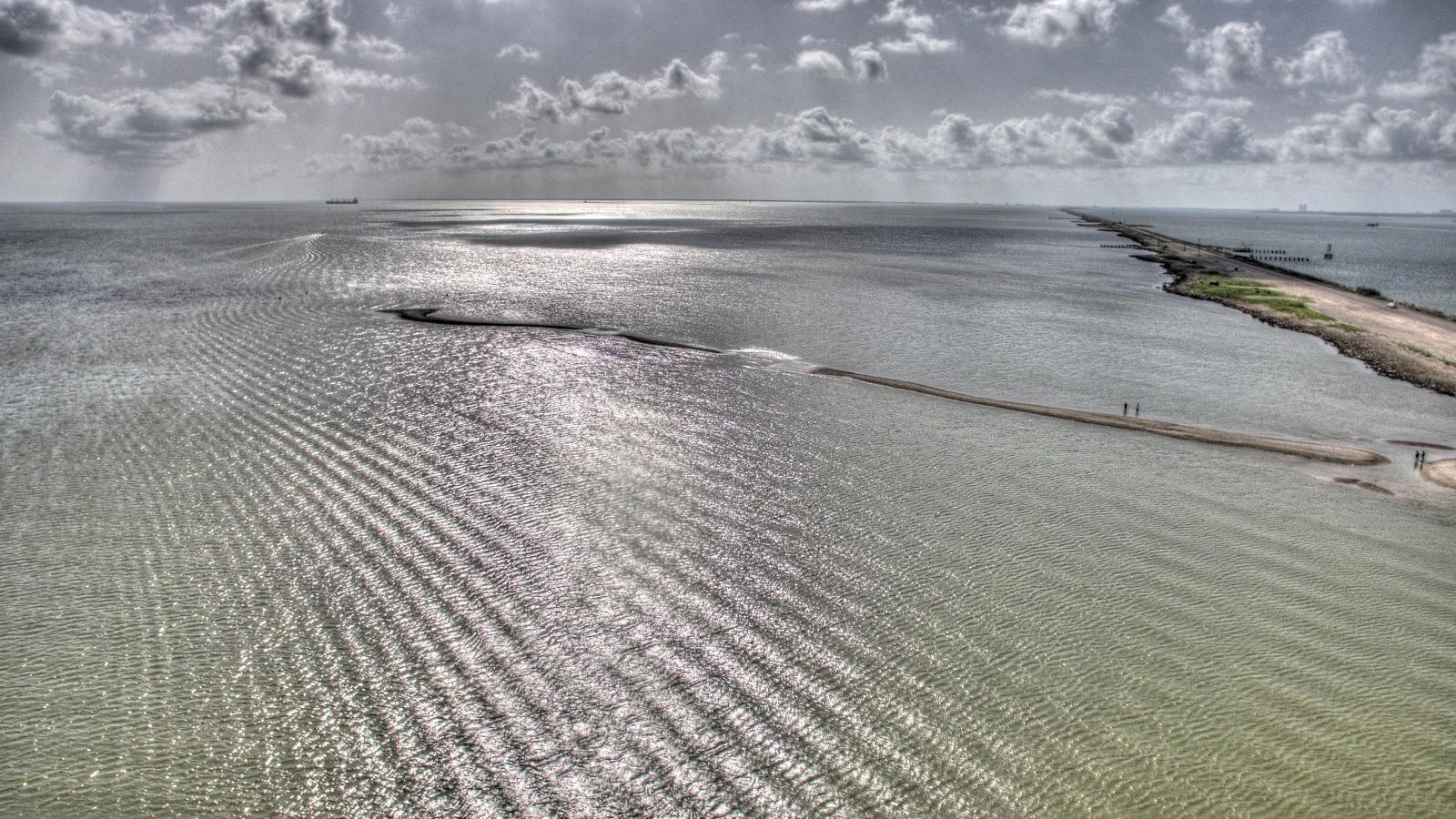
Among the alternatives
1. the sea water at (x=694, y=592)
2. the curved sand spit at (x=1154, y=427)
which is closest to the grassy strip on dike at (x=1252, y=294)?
the sea water at (x=694, y=592)

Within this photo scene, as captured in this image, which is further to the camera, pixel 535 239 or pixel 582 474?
pixel 535 239

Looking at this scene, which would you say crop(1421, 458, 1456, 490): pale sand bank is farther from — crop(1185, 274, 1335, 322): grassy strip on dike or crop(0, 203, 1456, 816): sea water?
crop(1185, 274, 1335, 322): grassy strip on dike

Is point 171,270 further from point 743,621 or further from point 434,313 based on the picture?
point 743,621

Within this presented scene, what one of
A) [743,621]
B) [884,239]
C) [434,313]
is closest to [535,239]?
[884,239]

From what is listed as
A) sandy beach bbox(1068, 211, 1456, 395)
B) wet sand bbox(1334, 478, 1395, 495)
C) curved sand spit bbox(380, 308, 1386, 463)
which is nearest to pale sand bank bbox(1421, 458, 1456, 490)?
curved sand spit bbox(380, 308, 1386, 463)

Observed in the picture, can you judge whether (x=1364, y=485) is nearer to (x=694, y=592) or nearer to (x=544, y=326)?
(x=694, y=592)

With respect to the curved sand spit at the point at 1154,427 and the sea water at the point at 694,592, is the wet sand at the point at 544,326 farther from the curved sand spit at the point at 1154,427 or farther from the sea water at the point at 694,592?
the sea water at the point at 694,592
